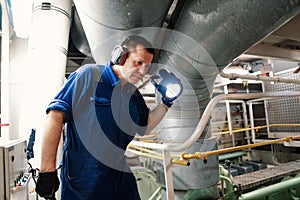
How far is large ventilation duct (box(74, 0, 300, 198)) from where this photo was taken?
2.76ft

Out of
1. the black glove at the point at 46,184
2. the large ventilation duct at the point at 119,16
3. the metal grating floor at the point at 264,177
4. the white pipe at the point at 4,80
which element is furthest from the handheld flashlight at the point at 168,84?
the white pipe at the point at 4,80

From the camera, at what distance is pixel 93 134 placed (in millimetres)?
980

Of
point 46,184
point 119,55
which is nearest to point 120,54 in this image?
point 119,55

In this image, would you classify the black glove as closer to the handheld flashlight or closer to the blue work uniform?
the blue work uniform

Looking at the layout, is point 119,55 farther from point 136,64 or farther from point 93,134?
point 93,134

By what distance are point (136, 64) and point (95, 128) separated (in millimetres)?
366

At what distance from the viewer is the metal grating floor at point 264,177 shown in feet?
6.61

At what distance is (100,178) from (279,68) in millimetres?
5268

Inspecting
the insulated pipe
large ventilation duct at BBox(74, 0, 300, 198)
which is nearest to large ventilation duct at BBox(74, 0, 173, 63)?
large ventilation duct at BBox(74, 0, 300, 198)

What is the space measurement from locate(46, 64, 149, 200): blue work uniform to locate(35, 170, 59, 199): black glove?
83mm

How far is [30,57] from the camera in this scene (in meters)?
1.55

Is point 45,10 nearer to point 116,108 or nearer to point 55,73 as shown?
point 55,73

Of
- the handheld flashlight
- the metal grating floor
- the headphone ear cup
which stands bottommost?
the metal grating floor

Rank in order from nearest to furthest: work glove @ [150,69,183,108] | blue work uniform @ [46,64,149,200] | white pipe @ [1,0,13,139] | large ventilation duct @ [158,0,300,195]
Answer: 1. large ventilation duct @ [158,0,300,195]
2. blue work uniform @ [46,64,149,200]
3. work glove @ [150,69,183,108]
4. white pipe @ [1,0,13,139]
